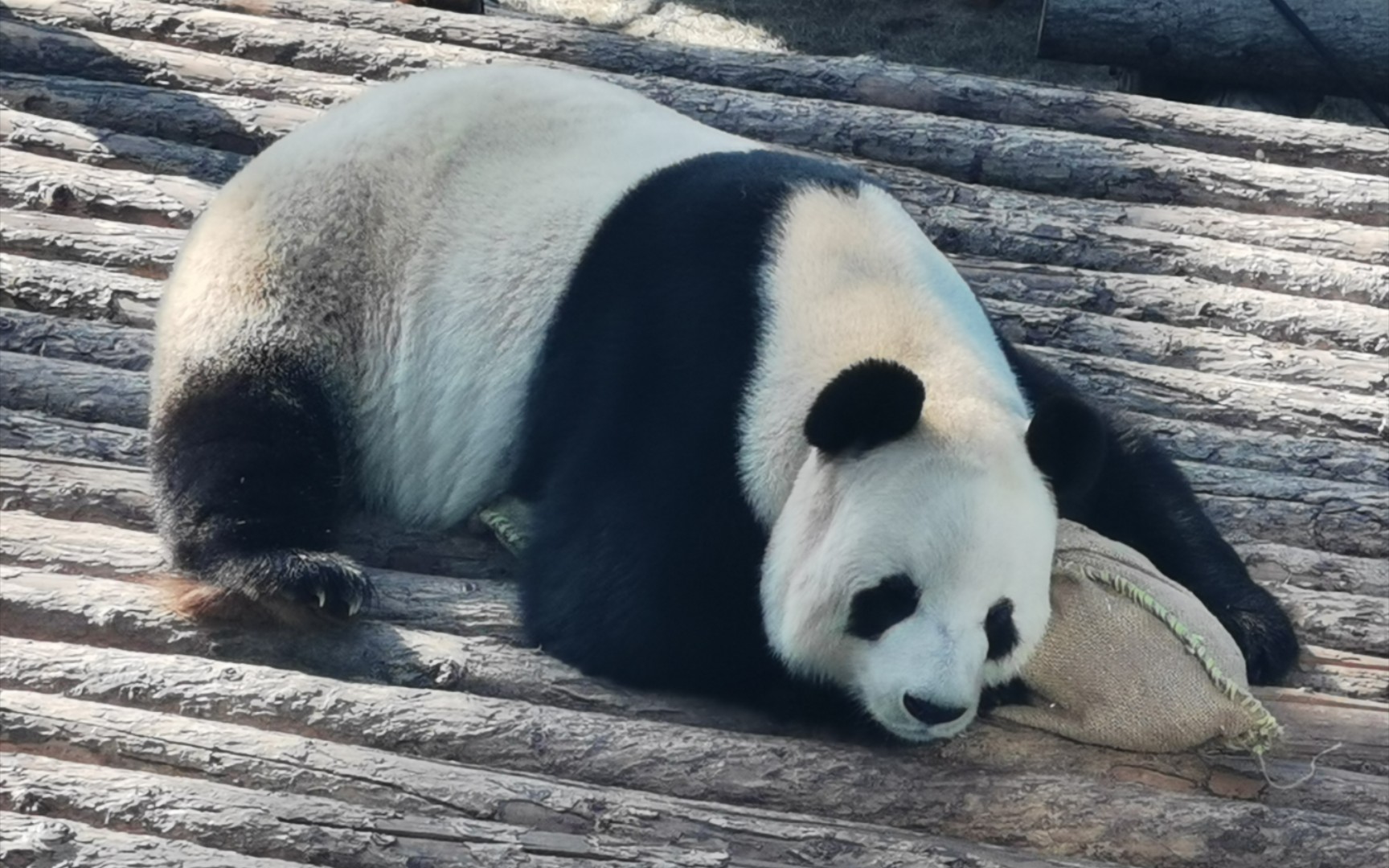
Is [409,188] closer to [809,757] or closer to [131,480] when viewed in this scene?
[131,480]

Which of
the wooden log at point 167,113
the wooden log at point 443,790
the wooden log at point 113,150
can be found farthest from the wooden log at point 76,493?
the wooden log at point 167,113

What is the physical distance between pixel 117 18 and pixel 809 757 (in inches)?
149

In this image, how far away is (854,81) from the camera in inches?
208

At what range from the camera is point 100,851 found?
9.08 ft

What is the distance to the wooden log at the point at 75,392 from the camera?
12.8 feet

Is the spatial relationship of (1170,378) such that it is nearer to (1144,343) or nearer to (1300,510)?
(1144,343)

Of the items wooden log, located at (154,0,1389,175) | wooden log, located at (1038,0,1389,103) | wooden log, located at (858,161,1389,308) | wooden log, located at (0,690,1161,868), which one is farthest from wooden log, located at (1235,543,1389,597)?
wooden log, located at (1038,0,1389,103)

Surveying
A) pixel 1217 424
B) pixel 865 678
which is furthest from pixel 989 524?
pixel 1217 424

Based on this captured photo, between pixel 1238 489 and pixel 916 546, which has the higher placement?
pixel 916 546

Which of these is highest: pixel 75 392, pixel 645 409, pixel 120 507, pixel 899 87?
pixel 899 87

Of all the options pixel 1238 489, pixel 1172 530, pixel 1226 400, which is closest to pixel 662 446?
pixel 1172 530

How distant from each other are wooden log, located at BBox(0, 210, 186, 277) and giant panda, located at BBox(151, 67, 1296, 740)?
0.52 metres

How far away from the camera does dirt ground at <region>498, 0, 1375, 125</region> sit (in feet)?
28.3

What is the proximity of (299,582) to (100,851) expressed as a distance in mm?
703
